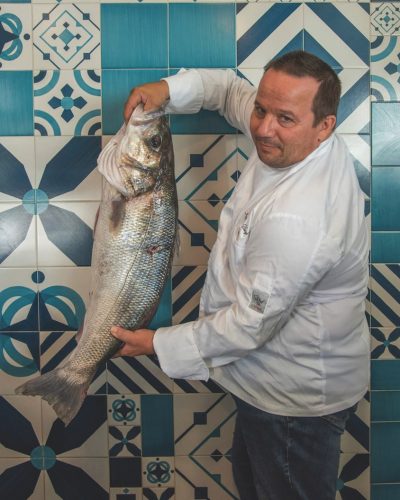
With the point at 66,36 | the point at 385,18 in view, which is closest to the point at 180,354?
the point at 66,36

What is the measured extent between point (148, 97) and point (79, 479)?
5.04 ft

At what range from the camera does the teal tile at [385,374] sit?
2.24 metres

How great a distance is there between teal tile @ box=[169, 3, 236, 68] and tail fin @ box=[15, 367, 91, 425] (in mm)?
1232

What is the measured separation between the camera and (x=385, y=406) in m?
2.25

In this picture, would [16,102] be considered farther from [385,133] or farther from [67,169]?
[385,133]

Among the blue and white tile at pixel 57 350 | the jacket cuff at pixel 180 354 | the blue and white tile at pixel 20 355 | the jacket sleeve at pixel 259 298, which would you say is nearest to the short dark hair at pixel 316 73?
the jacket sleeve at pixel 259 298

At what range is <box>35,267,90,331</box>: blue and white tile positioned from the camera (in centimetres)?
221

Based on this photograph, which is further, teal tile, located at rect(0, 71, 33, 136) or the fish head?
teal tile, located at rect(0, 71, 33, 136)

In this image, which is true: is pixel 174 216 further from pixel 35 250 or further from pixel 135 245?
pixel 35 250

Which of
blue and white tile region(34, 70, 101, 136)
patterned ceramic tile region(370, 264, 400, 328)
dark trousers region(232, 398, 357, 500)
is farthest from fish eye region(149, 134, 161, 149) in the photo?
patterned ceramic tile region(370, 264, 400, 328)

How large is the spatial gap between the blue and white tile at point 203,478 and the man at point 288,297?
22.3 inches

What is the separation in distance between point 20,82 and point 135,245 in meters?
0.96

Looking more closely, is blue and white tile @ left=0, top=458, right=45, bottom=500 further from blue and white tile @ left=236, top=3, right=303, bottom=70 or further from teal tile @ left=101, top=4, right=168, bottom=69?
blue and white tile @ left=236, top=3, right=303, bottom=70

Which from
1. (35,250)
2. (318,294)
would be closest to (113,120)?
(35,250)
